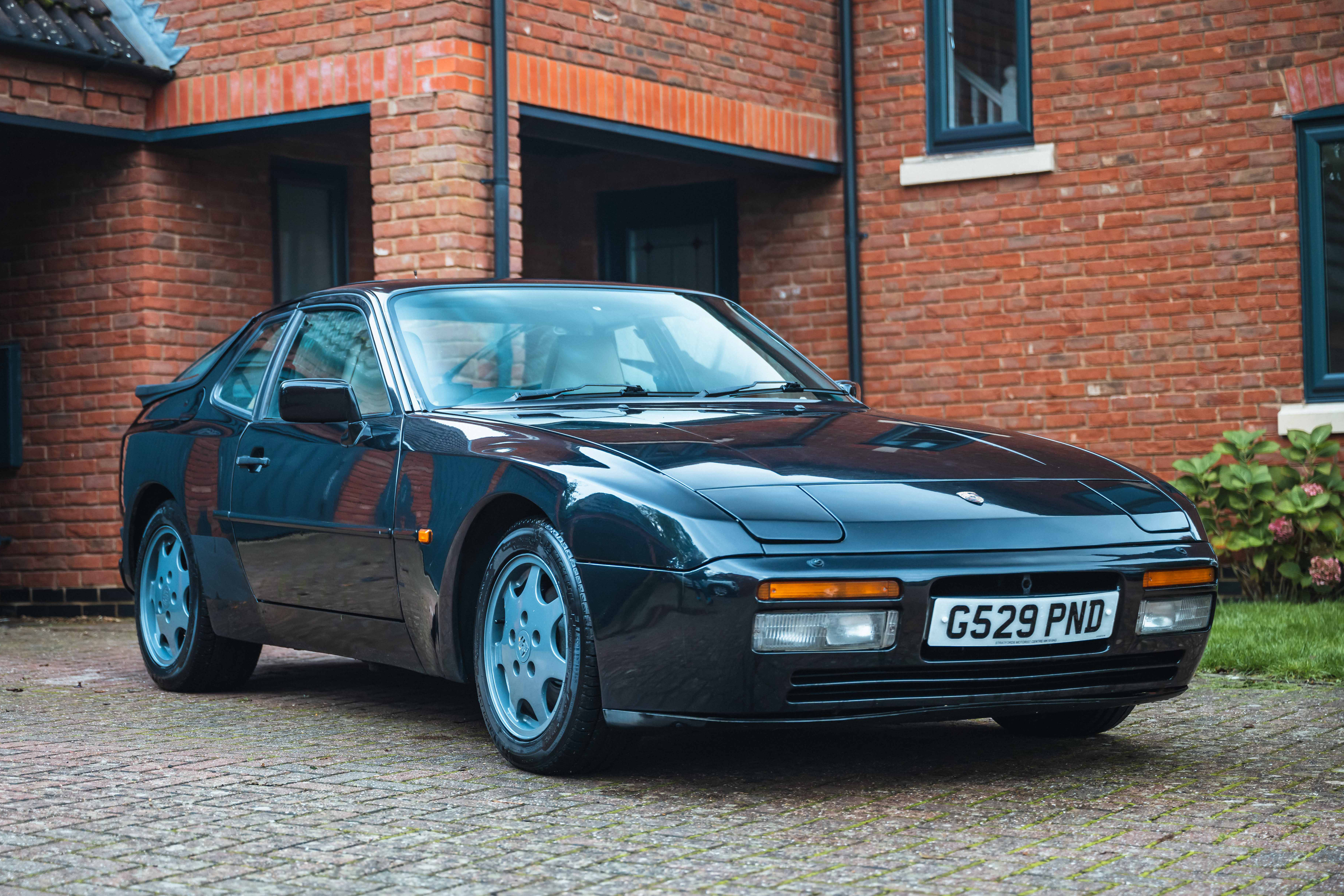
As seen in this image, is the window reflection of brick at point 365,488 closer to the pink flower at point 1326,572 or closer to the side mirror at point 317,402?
the side mirror at point 317,402

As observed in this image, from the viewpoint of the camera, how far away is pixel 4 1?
9.88 metres

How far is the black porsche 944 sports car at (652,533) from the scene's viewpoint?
421cm

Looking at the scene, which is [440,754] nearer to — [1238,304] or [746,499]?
[746,499]

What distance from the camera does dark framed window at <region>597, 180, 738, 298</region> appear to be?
1216 centimetres

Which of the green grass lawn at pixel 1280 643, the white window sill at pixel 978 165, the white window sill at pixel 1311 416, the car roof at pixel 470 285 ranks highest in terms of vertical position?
the white window sill at pixel 978 165

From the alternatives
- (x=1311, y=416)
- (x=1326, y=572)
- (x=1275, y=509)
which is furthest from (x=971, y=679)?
(x=1311, y=416)

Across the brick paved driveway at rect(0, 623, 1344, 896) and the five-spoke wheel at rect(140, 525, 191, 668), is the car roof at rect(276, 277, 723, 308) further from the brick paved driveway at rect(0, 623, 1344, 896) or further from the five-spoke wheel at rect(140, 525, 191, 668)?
the brick paved driveway at rect(0, 623, 1344, 896)

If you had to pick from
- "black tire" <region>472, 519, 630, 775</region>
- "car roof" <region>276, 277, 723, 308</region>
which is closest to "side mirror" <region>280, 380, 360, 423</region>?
"car roof" <region>276, 277, 723, 308</region>

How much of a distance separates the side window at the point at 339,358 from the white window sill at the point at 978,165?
230 inches

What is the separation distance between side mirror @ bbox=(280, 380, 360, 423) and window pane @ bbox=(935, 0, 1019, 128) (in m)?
6.77

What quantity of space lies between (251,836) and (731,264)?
8.52 m

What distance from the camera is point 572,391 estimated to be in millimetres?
5414

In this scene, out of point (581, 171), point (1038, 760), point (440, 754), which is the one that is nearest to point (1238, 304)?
point (581, 171)

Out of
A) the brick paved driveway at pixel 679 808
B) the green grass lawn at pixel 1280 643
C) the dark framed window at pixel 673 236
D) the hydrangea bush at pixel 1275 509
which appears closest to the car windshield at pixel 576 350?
the brick paved driveway at pixel 679 808
